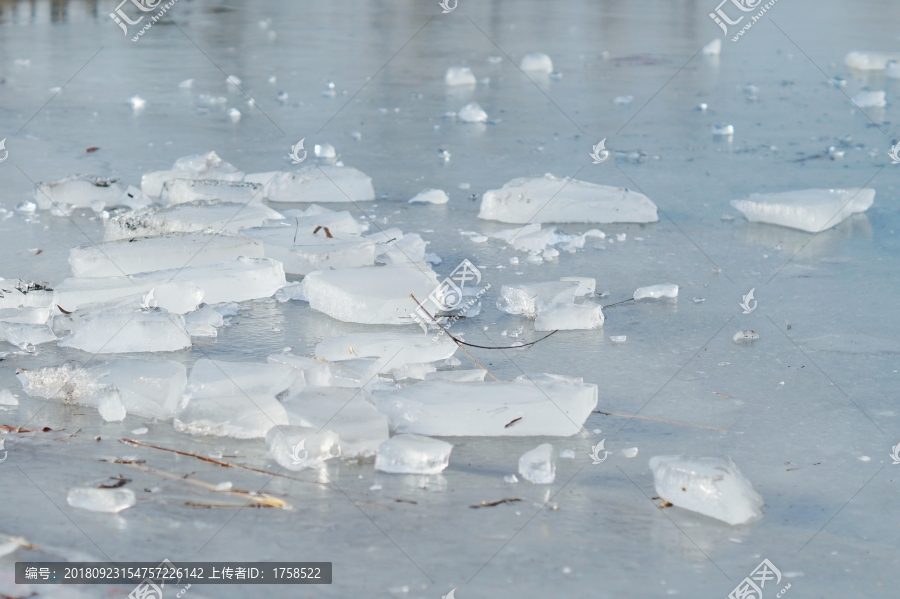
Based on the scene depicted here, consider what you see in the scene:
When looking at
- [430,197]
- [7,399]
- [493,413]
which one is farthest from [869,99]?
[7,399]

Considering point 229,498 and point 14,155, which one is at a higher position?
point 229,498

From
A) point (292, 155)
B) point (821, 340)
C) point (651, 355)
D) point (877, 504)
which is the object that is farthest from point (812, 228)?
point (292, 155)

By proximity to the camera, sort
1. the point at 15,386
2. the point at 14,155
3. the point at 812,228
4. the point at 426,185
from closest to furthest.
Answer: the point at 15,386 → the point at 812,228 → the point at 426,185 → the point at 14,155

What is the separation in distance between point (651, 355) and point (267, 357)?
94 centimetres

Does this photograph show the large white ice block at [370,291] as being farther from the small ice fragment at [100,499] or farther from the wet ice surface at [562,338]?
the small ice fragment at [100,499]

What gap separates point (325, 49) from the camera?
8734 mm

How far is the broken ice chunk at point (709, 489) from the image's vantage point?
1.69 meters

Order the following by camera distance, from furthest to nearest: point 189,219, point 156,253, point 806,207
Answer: point 806,207 → point 189,219 → point 156,253

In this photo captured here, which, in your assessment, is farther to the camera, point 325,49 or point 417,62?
point 325,49

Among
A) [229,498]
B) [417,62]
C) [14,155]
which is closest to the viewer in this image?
[229,498]

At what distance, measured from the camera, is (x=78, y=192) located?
3.81 metres

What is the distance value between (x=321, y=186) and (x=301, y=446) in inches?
89.5

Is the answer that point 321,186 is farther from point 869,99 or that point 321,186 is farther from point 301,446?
point 869,99

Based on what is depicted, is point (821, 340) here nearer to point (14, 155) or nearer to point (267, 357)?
point (267, 357)
